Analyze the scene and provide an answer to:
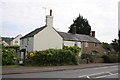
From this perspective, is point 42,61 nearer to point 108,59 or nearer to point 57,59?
point 57,59

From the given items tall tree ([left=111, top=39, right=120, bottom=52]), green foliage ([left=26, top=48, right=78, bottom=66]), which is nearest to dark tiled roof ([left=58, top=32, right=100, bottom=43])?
tall tree ([left=111, top=39, right=120, bottom=52])

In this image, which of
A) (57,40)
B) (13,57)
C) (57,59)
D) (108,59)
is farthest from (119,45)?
(13,57)

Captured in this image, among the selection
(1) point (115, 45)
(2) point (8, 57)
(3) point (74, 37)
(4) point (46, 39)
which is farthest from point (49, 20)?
(1) point (115, 45)

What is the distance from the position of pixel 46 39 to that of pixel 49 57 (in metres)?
11.8

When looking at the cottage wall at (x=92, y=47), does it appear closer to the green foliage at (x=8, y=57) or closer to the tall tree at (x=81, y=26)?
the tall tree at (x=81, y=26)

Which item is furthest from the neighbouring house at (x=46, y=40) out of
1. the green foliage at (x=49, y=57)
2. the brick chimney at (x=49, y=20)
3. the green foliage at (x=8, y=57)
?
the green foliage at (x=8, y=57)

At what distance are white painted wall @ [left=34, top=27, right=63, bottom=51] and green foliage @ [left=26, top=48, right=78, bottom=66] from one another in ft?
32.4

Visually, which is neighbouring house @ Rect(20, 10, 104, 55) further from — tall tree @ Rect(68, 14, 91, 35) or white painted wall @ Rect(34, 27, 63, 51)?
tall tree @ Rect(68, 14, 91, 35)

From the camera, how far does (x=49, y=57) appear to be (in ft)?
94.3

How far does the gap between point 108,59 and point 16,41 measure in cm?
5309

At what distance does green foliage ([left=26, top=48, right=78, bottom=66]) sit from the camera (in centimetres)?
2833

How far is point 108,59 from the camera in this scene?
4103 centimetres

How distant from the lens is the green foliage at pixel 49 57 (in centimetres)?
2833

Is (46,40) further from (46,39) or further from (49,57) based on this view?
(49,57)
